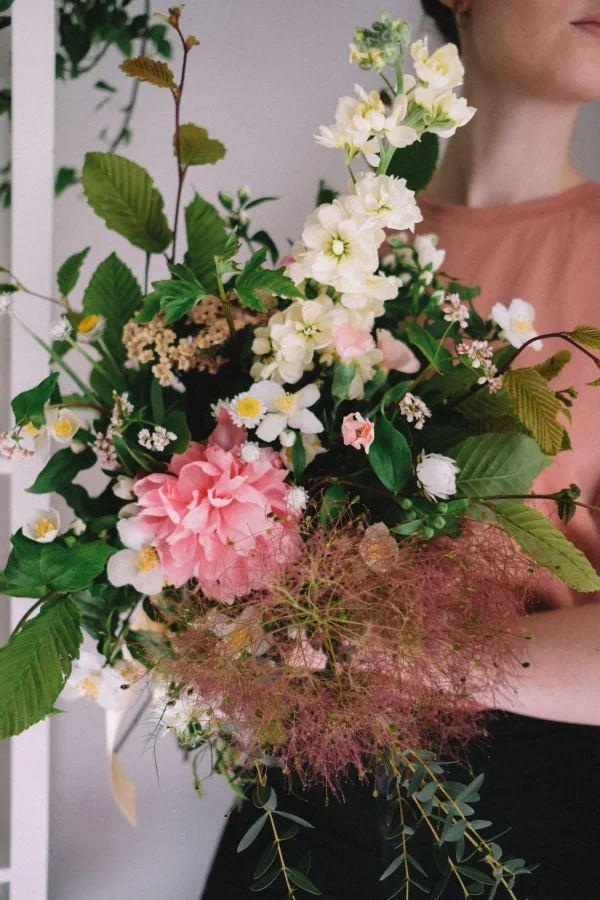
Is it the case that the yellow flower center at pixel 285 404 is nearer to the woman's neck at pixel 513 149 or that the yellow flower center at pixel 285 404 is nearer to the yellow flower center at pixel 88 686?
the yellow flower center at pixel 88 686

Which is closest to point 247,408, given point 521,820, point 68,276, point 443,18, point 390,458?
point 390,458

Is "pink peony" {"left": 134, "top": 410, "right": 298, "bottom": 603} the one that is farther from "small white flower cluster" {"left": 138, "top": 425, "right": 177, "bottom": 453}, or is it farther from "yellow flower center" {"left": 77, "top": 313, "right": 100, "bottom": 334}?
"yellow flower center" {"left": 77, "top": 313, "right": 100, "bottom": 334}

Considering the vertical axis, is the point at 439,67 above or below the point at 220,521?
Answer: above

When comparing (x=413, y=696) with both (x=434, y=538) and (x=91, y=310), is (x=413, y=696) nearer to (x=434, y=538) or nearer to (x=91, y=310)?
(x=434, y=538)

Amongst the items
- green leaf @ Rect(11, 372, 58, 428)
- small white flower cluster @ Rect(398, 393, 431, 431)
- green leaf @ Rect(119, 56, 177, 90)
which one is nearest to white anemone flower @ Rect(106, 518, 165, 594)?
green leaf @ Rect(11, 372, 58, 428)

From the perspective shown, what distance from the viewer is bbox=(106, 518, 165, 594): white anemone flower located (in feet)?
1.50

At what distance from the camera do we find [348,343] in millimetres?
439

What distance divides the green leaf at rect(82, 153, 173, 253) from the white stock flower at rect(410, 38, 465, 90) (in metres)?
0.23

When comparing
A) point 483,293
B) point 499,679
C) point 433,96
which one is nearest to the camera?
point 433,96

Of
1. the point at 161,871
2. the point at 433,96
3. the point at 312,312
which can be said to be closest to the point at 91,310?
the point at 312,312

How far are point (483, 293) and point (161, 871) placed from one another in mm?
1017

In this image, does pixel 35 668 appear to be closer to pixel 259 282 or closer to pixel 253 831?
pixel 253 831

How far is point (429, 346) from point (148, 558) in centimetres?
26

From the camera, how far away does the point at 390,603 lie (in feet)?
1.40
